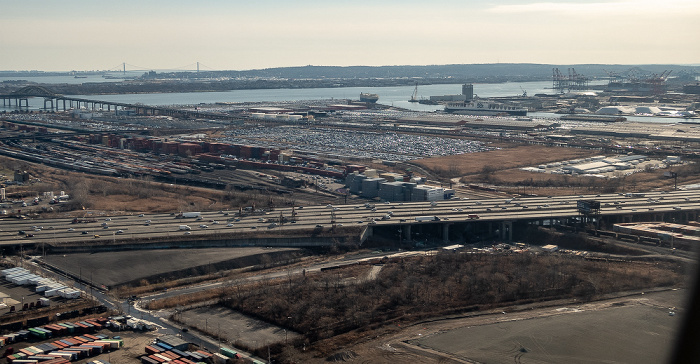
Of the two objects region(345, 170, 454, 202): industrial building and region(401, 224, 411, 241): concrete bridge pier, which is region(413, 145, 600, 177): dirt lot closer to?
region(345, 170, 454, 202): industrial building

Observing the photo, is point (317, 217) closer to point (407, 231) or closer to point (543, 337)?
point (407, 231)

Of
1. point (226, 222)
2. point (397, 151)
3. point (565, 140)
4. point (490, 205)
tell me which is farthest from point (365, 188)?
point (565, 140)

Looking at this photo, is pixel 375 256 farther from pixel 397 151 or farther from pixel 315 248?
pixel 397 151

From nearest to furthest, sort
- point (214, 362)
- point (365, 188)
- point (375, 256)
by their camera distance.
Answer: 1. point (214, 362)
2. point (375, 256)
3. point (365, 188)

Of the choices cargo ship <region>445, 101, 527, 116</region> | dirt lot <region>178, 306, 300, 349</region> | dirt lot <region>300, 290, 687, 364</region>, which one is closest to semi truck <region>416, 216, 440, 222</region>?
dirt lot <region>300, 290, 687, 364</region>

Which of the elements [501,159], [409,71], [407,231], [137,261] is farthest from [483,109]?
[409,71]

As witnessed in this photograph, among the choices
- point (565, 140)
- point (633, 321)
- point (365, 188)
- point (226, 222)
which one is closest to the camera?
point (633, 321)
